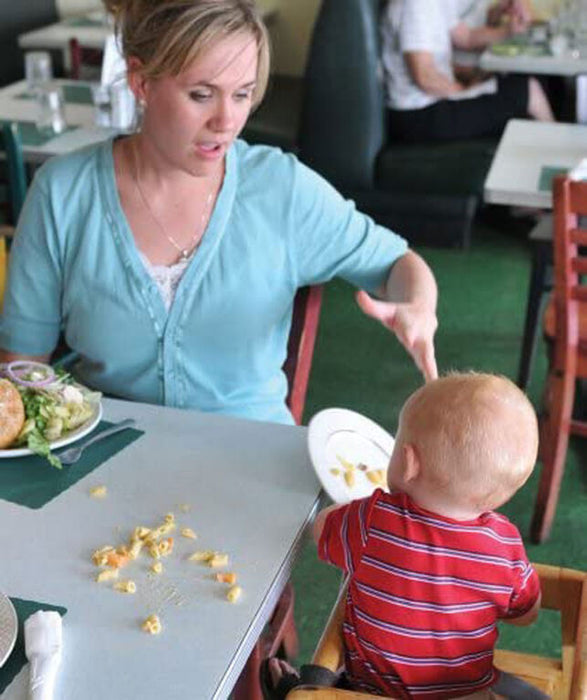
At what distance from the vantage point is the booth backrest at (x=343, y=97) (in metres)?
4.51

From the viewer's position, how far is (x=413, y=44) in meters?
4.62

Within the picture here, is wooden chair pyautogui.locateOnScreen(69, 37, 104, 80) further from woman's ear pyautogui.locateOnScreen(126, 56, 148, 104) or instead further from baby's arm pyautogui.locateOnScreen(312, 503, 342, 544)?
baby's arm pyautogui.locateOnScreen(312, 503, 342, 544)

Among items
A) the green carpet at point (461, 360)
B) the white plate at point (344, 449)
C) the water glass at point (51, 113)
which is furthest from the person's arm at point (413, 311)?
the water glass at point (51, 113)

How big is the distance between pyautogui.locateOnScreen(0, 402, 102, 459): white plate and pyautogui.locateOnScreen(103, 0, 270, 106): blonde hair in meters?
0.53

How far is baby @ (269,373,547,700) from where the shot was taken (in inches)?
47.2

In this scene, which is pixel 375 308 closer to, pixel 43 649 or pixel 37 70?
pixel 43 649

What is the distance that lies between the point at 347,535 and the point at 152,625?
0.28 meters

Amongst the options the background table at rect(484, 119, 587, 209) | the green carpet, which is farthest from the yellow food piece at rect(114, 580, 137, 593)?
the background table at rect(484, 119, 587, 209)

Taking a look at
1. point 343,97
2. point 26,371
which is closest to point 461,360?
point 343,97

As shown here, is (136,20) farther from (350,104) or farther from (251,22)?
(350,104)

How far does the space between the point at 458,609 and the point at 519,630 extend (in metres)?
1.26

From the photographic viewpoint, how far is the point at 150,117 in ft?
5.58

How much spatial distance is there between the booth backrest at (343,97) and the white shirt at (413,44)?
0.09 meters

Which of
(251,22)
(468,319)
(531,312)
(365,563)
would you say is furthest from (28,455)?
(468,319)
